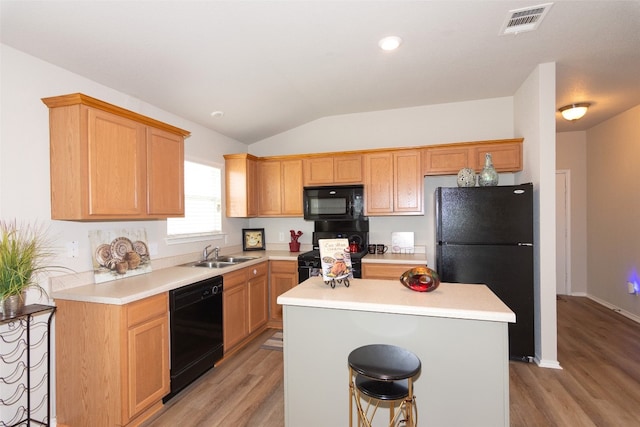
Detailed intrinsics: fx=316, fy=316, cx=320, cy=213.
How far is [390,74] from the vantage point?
118 inches

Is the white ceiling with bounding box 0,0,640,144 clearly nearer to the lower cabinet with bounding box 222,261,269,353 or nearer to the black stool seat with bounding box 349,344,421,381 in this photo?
the lower cabinet with bounding box 222,261,269,353

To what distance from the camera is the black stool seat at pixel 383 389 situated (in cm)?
137

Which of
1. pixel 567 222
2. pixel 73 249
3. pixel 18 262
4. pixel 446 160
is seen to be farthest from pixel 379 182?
pixel 567 222

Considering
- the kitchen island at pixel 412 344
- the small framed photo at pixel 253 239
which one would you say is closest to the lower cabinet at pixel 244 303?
the small framed photo at pixel 253 239

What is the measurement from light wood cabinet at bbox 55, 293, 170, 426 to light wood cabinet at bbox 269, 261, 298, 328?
1755mm

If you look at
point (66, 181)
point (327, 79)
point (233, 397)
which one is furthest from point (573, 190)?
point (66, 181)

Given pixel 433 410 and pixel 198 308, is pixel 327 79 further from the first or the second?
pixel 433 410

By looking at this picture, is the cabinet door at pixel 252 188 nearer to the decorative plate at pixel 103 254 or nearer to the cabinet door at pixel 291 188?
the cabinet door at pixel 291 188

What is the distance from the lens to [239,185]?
4.07m

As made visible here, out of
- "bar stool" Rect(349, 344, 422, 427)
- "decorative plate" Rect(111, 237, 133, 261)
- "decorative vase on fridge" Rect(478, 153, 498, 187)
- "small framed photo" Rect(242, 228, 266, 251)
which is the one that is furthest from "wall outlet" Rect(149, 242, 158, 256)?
"decorative vase on fridge" Rect(478, 153, 498, 187)

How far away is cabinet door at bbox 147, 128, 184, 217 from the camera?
8.46ft

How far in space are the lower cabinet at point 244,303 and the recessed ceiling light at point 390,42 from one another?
242 cm

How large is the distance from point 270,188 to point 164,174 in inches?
66.2

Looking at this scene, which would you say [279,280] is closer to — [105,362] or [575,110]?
[105,362]
